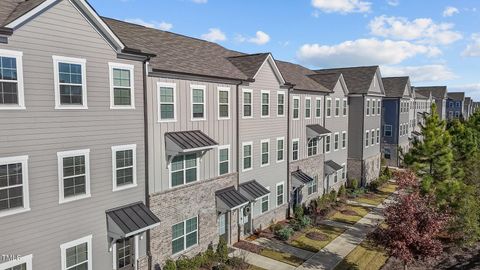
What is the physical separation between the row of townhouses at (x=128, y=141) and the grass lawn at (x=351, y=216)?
434 centimetres

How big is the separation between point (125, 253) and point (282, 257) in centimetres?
957

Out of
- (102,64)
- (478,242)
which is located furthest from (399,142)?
(102,64)

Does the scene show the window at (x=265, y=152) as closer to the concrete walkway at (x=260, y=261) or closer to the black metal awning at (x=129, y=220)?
the concrete walkway at (x=260, y=261)

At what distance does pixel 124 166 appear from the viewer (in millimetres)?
14625

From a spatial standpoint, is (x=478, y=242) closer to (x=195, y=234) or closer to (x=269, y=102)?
(x=269, y=102)

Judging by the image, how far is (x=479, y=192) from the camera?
26.7 metres

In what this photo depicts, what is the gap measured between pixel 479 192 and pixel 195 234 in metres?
23.6

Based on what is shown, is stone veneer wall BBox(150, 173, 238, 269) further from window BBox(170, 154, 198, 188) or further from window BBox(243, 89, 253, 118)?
window BBox(243, 89, 253, 118)

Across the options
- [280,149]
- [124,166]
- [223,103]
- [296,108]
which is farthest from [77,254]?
[296,108]

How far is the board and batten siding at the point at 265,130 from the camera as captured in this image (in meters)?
22.2

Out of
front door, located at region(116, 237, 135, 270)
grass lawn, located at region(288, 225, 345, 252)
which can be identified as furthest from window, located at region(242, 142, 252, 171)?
front door, located at region(116, 237, 135, 270)

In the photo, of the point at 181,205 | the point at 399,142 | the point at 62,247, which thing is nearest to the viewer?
the point at 62,247

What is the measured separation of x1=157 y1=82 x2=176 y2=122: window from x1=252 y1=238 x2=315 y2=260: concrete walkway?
35.7ft

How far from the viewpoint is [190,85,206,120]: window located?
17.9 m
